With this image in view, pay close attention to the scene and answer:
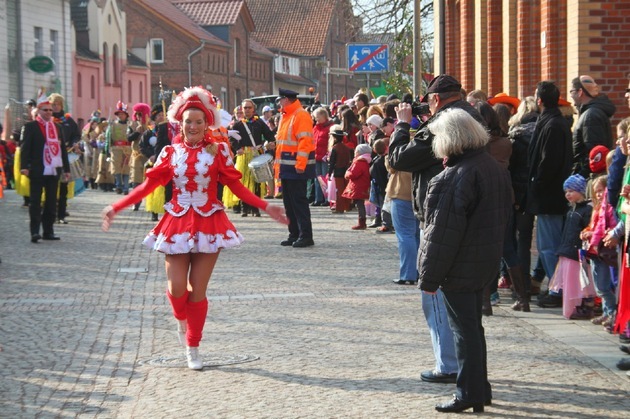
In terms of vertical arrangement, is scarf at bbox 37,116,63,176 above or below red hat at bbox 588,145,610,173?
above

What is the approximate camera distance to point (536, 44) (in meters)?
18.7

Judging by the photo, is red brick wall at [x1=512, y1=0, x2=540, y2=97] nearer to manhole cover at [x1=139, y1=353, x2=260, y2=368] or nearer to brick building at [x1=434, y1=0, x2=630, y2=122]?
brick building at [x1=434, y1=0, x2=630, y2=122]

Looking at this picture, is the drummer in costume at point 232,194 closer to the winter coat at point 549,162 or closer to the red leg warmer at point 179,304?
the winter coat at point 549,162

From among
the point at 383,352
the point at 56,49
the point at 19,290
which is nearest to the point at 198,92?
the point at 383,352

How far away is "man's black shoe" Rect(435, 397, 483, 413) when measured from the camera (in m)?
7.02

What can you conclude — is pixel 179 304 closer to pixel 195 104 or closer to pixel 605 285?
pixel 195 104

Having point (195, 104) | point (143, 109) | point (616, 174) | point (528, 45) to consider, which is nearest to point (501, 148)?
point (616, 174)

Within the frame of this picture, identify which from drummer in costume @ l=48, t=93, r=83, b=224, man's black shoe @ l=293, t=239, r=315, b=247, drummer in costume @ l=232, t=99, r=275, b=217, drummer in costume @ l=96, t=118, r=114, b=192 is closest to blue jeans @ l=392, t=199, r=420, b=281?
man's black shoe @ l=293, t=239, r=315, b=247

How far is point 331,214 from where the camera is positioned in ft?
76.8

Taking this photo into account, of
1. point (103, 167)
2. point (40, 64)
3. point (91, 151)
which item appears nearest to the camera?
point (103, 167)

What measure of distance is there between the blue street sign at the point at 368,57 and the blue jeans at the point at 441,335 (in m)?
19.5

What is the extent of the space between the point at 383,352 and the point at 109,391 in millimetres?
2078

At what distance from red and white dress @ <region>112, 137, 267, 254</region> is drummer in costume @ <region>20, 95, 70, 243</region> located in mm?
9304

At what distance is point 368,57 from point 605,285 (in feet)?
59.1
